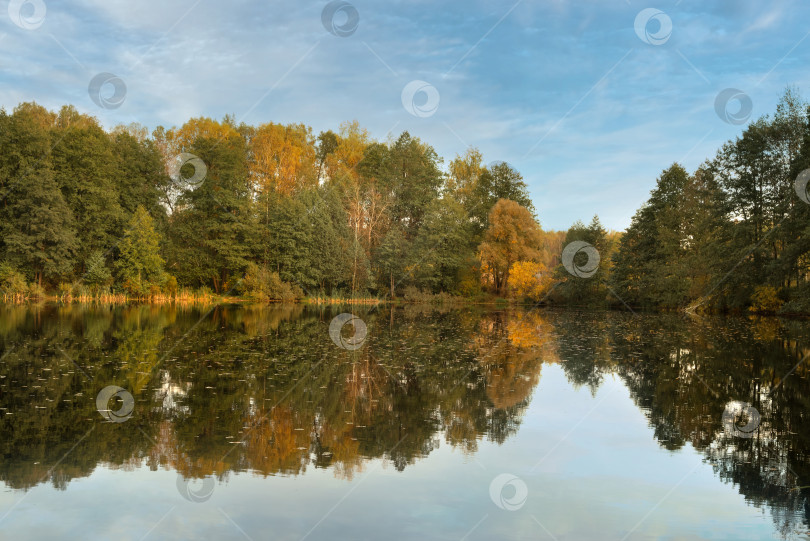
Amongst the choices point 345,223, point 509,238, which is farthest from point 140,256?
point 509,238

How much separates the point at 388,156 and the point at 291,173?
11.0 meters

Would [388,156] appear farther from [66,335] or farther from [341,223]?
[66,335]

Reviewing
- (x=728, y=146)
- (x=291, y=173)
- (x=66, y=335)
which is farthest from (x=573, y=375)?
(x=291, y=173)

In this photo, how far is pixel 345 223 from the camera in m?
50.1

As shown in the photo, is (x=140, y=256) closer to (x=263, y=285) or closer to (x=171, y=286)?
(x=171, y=286)

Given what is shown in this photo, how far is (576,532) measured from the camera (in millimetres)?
4789

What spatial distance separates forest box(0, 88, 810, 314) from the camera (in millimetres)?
35781

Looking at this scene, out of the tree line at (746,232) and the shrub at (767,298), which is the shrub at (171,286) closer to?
the tree line at (746,232)

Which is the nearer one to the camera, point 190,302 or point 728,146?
point 728,146

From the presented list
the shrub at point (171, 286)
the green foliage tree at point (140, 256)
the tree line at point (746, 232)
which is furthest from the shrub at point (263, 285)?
the tree line at point (746, 232)

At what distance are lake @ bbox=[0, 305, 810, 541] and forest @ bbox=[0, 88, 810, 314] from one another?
77.7 feet

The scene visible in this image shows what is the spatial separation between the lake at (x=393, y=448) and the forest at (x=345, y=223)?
932 inches

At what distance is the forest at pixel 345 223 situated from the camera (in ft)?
117

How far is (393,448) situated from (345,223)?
144ft
